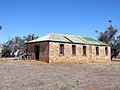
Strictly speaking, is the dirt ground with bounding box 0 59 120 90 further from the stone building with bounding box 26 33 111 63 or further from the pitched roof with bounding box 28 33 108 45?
the pitched roof with bounding box 28 33 108 45

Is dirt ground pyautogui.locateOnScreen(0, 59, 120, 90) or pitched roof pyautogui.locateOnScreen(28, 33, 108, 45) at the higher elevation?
pitched roof pyautogui.locateOnScreen(28, 33, 108, 45)

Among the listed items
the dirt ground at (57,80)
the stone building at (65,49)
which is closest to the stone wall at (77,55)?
the stone building at (65,49)

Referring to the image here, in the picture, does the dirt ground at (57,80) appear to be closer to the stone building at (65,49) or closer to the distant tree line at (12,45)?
the stone building at (65,49)

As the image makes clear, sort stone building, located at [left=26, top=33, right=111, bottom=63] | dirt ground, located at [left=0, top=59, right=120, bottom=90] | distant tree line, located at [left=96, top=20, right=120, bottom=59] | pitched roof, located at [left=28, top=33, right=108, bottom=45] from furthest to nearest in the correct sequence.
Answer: distant tree line, located at [left=96, top=20, right=120, bottom=59], pitched roof, located at [left=28, top=33, right=108, bottom=45], stone building, located at [left=26, top=33, right=111, bottom=63], dirt ground, located at [left=0, top=59, right=120, bottom=90]

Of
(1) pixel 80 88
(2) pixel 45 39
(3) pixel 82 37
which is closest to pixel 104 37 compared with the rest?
(3) pixel 82 37

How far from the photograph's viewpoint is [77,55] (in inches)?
1629

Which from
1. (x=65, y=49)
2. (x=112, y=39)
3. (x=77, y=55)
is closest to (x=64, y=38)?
(x=65, y=49)

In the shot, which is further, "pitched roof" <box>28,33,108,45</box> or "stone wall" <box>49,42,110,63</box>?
"pitched roof" <box>28,33,108,45</box>

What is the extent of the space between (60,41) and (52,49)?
174 cm

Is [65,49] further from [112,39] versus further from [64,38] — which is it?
[112,39]

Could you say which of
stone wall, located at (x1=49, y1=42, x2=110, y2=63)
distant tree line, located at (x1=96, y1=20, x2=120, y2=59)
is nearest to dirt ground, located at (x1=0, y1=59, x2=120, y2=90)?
stone wall, located at (x1=49, y1=42, x2=110, y2=63)

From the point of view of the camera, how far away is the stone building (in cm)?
3809

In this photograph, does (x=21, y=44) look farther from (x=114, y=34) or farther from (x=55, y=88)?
(x=55, y=88)

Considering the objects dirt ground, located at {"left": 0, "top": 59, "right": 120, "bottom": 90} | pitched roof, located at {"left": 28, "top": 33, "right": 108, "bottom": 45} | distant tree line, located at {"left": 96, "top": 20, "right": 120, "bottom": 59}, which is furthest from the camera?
distant tree line, located at {"left": 96, "top": 20, "right": 120, "bottom": 59}
